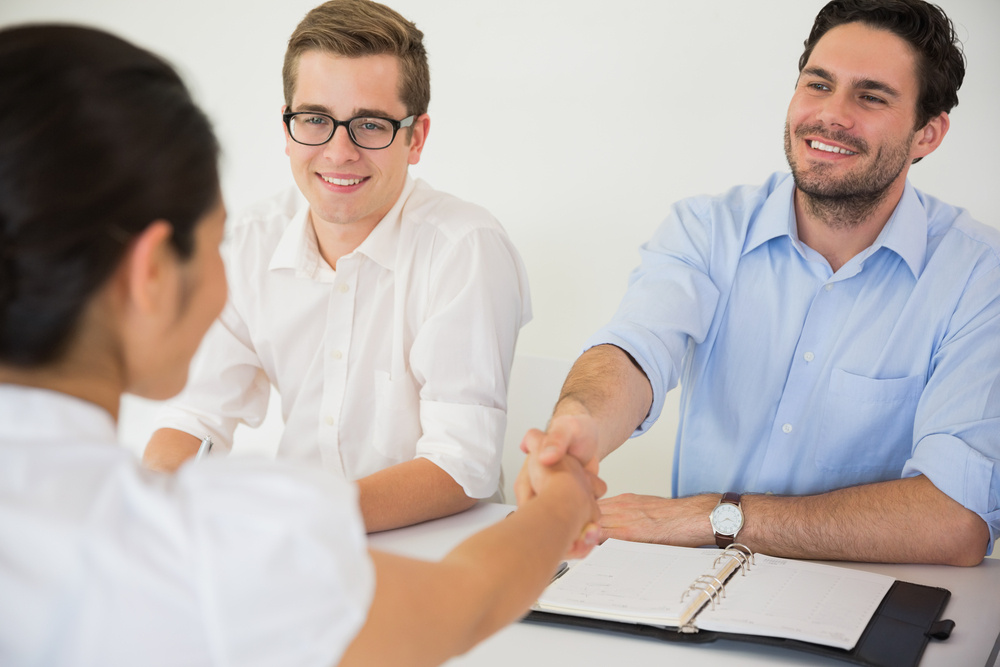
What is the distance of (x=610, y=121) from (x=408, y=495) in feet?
5.40

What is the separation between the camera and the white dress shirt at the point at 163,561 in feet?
1.99

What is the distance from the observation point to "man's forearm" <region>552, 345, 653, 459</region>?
164cm

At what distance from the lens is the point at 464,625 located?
2.57 feet

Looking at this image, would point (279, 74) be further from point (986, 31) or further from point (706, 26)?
point (986, 31)

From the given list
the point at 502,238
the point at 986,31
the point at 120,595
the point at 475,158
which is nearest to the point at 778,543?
the point at 502,238

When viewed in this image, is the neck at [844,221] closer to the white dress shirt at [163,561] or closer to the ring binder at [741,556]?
the ring binder at [741,556]

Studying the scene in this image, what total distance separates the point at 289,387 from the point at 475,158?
1262 mm

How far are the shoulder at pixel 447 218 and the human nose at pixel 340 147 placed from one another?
192 millimetres

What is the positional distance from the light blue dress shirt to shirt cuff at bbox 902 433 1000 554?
0.07m

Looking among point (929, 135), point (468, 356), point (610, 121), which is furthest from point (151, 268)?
point (610, 121)

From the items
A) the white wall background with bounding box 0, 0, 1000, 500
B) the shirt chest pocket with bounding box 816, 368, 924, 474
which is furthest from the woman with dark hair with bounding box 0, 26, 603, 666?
the white wall background with bounding box 0, 0, 1000, 500

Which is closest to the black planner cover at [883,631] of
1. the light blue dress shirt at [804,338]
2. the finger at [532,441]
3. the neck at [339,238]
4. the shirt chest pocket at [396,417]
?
the finger at [532,441]

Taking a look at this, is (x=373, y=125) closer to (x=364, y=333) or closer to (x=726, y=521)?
(x=364, y=333)

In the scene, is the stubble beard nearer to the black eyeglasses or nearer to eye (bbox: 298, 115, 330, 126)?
the black eyeglasses
